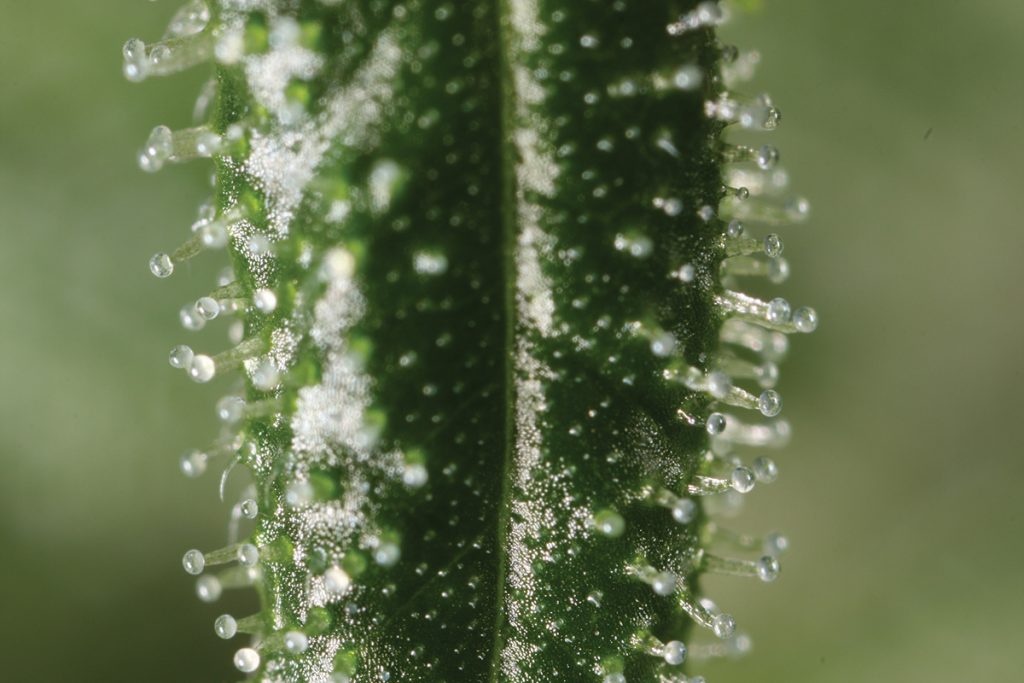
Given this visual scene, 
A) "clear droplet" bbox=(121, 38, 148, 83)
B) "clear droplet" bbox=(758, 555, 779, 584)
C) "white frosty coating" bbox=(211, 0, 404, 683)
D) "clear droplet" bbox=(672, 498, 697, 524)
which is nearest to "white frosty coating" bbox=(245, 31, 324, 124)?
"white frosty coating" bbox=(211, 0, 404, 683)

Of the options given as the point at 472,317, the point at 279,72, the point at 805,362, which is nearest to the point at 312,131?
the point at 279,72

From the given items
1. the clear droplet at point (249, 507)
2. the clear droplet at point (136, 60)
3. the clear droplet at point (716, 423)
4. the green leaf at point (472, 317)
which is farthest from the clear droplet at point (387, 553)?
the clear droplet at point (136, 60)

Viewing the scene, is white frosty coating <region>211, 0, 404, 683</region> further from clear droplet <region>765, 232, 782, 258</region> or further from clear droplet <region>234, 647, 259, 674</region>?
clear droplet <region>765, 232, 782, 258</region>

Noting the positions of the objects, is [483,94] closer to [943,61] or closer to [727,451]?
[727,451]

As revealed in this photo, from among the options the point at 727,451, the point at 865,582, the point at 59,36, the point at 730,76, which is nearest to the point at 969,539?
the point at 865,582

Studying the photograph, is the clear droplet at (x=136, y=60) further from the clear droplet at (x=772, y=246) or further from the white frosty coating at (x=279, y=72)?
the clear droplet at (x=772, y=246)

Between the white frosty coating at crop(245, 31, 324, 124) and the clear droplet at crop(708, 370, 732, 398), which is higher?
the white frosty coating at crop(245, 31, 324, 124)

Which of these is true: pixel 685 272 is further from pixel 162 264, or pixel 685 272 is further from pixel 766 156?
pixel 162 264
